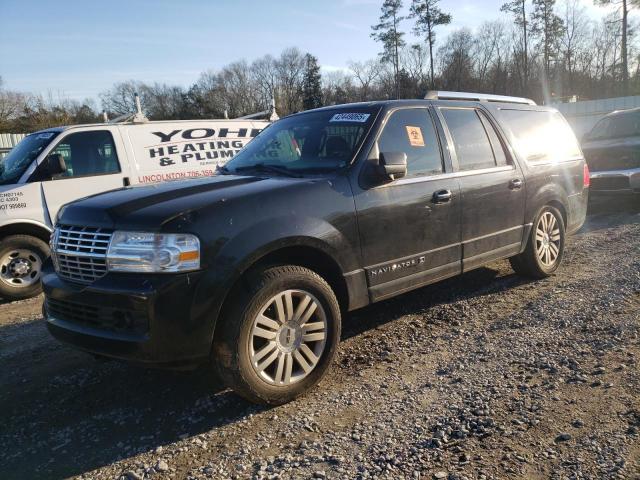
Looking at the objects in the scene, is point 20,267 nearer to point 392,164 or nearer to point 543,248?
point 392,164

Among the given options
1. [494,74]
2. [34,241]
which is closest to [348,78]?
[494,74]

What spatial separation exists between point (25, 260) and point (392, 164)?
5.18m

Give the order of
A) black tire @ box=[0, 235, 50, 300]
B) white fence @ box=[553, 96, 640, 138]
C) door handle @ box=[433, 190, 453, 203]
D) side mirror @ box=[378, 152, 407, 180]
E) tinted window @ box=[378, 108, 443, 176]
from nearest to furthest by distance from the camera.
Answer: side mirror @ box=[378, 152, 407, 180] < tinted window @ box=[378, 108, 443, 176] < door handle @ box=[433, 190, 453, 203] < black tire @ box=[0, 235, 50, 300] < white fence @ box=[553, 96, 640, 138]

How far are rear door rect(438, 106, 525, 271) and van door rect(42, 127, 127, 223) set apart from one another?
15.8 feet

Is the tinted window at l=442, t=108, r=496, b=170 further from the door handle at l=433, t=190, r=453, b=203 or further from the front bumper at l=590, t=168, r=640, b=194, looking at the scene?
the front bumper at l=590, t=168, r=640, b=194

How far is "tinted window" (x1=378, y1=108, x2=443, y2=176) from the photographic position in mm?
4043

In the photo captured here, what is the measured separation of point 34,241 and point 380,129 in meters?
4.94

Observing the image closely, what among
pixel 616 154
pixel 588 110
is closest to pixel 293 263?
pixel 616 154

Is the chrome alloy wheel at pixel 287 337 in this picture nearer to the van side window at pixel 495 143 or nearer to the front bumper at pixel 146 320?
the front bumper at pixel 146 320

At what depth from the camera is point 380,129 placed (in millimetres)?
3961

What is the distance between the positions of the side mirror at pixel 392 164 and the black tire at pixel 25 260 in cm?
487

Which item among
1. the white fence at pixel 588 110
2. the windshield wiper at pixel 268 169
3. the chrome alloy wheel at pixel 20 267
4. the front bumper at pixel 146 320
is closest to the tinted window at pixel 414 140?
the windshield wiper at pixel 268 169

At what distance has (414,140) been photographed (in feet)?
13.8

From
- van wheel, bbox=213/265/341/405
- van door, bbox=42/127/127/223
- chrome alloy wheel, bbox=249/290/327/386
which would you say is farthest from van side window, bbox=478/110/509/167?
van door, bbox=42/127/127/223
